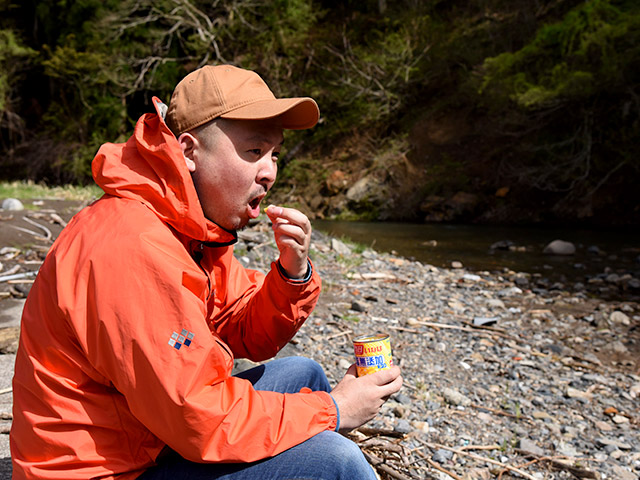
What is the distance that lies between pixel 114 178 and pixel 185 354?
21.5 inches

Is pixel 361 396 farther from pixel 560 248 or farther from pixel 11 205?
pixel 560 248

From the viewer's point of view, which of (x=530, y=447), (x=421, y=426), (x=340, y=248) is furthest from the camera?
(x=340, y=248)

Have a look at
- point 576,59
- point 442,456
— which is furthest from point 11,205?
point 576,59

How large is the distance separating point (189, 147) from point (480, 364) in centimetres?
385

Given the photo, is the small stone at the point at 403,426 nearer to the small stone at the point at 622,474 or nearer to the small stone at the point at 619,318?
the small stone at the point at 622,474

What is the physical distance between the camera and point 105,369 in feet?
4.65

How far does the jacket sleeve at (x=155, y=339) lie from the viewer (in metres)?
1.37

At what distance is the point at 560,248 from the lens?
11.1 m

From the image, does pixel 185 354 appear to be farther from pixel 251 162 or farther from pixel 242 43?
pixel 242 43

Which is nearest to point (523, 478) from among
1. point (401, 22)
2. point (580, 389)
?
point (580, 389)

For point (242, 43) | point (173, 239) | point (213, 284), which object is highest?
point (242, 43)

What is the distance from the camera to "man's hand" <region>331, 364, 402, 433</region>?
5.79ft

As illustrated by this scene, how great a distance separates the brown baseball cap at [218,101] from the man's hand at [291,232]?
1.13ft

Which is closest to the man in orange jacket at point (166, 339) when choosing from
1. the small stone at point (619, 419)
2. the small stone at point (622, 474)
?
the small stone at point (622, 474)
